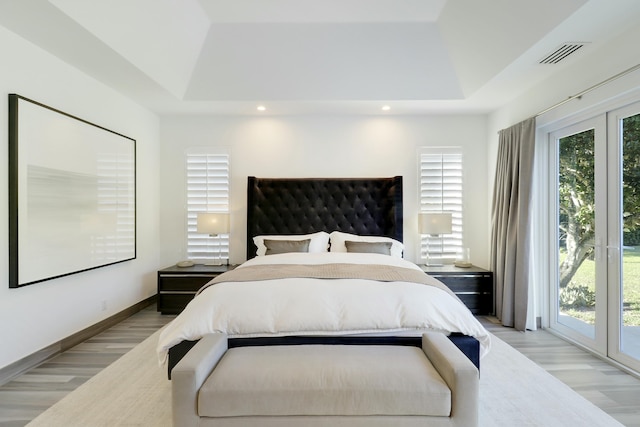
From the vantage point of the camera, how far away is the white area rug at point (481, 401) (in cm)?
216

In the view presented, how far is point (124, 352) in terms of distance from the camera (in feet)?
10.6

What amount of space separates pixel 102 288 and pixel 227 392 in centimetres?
281

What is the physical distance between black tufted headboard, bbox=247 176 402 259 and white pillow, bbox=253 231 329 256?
166 mm

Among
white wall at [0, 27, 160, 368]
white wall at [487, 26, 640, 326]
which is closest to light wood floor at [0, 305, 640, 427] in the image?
white wall at [0, 27, 160, 368]

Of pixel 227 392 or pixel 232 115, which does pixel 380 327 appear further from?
pixel 232 115

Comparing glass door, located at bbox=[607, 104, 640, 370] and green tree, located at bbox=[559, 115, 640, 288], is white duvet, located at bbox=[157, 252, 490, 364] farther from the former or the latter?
green tree, located at bbox=[559, 115, 640, 288]

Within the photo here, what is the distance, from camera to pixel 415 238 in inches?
190

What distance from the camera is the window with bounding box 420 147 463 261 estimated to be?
4820 mm

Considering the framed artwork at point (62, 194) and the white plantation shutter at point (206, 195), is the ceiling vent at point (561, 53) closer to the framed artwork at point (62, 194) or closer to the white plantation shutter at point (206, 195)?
the white plantation shutter at point (206, 195)

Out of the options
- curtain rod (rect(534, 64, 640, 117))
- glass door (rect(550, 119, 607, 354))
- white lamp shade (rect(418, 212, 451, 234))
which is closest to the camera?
curtain rod (rect(534, 64, 640, 117))

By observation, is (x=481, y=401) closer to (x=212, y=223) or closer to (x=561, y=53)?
(x=561, y=53)

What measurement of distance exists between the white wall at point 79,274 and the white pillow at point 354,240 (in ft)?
8.50

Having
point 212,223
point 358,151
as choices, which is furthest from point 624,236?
point 212,223

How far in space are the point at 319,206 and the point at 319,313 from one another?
2.48m
